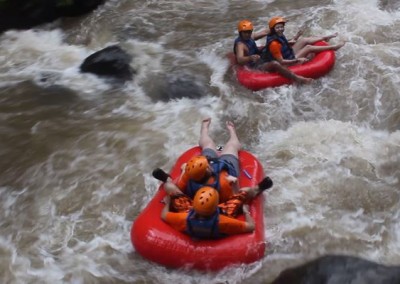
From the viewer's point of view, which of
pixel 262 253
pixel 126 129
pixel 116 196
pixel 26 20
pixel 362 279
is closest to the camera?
pixel 362 279

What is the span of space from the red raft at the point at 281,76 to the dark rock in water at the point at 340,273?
120 inches

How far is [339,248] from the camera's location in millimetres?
4855

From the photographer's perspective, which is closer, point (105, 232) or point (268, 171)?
point (105, 232)

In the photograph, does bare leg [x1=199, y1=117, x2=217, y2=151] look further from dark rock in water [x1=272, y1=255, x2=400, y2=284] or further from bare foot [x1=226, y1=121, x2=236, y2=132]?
dark rock in water [x1=272, y1=255, x2=400, y2=284]

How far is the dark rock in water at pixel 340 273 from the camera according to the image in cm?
436

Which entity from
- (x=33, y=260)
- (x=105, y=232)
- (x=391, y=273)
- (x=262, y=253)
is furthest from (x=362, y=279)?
(x=33, y=260)

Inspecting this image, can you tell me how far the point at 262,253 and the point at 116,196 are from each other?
1.88 m

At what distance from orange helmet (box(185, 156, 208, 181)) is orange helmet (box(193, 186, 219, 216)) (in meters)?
0.38

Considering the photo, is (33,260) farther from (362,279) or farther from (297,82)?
(297,82)

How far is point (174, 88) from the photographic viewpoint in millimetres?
7617

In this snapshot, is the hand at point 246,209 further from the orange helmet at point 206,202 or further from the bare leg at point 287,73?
the bare leg at point 287,73

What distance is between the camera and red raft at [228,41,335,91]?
707 cm

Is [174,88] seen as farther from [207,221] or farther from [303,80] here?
[207,221]

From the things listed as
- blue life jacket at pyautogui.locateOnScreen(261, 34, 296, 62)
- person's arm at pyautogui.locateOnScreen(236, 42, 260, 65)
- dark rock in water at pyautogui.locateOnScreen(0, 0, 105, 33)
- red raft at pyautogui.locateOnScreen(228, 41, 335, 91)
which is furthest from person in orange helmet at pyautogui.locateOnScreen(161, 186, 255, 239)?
dark rock in water at pyautogui.locateOnScreen(0, 0, 105, 33)
